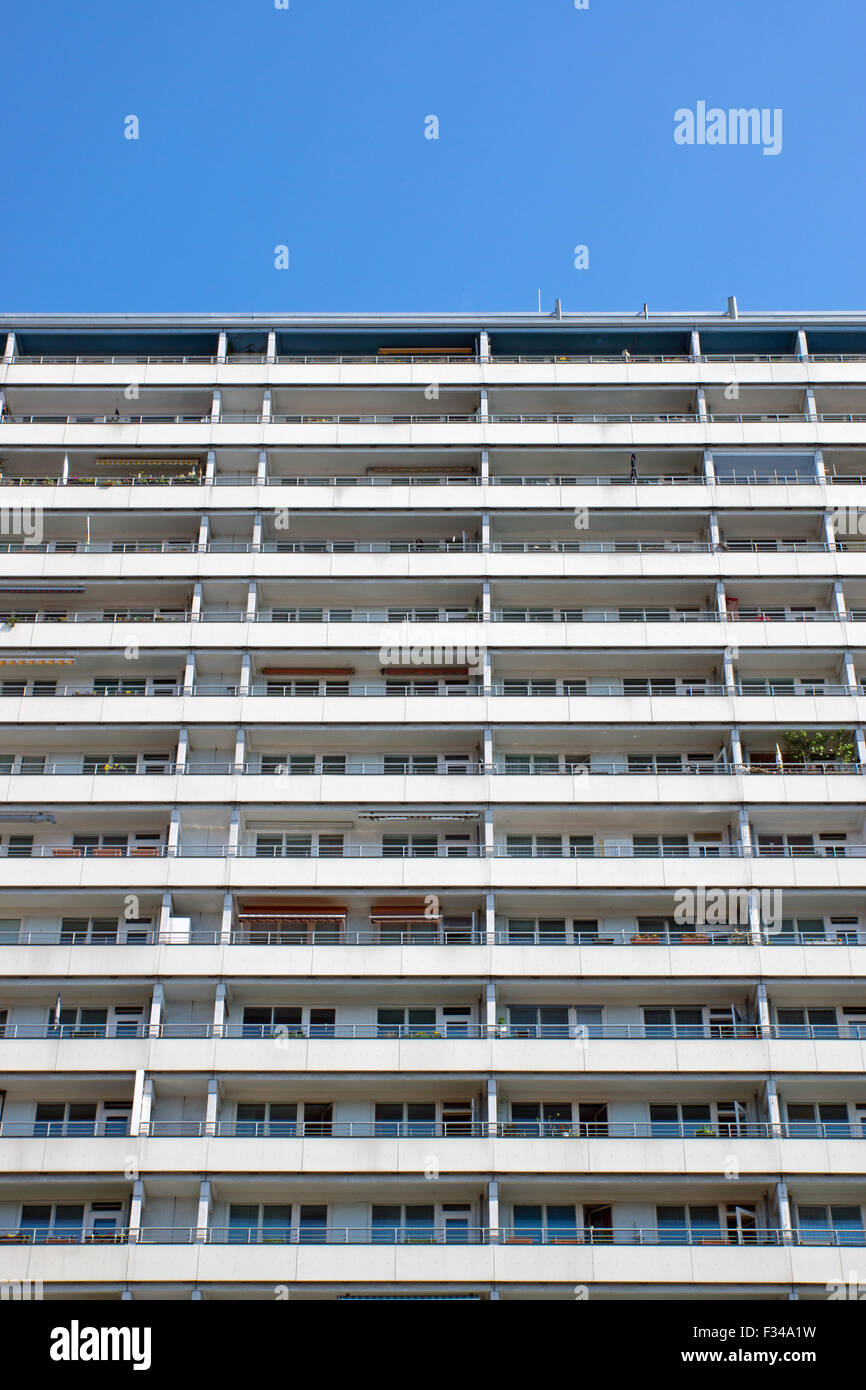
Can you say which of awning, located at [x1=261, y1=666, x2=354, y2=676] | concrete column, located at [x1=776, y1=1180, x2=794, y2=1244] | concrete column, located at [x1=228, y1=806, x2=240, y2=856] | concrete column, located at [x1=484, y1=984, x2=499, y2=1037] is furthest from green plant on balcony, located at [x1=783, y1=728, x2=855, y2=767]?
concrete column, located at [x1=228, y1=806, x2=240, y2=856]

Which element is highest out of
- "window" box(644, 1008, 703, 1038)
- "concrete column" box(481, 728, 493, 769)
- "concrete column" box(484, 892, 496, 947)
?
"concrete column" box(481, 728, 493, 769)

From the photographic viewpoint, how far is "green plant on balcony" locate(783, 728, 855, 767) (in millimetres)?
45781

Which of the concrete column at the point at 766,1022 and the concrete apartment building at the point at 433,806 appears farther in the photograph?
the concrete column at the point at 766,1022

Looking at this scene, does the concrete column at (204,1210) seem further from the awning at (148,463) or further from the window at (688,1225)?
the awning at (148,463)

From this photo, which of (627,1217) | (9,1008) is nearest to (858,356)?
(627,1217)

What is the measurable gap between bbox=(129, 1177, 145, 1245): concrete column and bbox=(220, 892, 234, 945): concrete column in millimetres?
7320

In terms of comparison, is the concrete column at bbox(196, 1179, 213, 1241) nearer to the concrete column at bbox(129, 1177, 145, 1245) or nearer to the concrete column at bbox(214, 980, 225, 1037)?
the concrete column at bbox(129, 1177, 145, 1245)

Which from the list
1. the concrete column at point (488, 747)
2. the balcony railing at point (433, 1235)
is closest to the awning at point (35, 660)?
the concrete column at point (488, 747)

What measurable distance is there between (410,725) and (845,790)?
564 inches

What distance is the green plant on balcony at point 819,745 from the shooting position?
150ft

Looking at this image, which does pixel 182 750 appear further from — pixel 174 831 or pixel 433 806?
pixel 433 806

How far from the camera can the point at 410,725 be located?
45812 millimetres

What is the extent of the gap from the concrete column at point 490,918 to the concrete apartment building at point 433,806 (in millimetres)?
619
